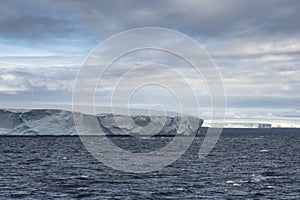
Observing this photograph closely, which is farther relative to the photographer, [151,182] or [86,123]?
[86,123]

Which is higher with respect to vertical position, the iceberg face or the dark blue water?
the iceberg face

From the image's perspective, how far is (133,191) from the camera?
33.6 m

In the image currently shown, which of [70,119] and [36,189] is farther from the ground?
[70,119]

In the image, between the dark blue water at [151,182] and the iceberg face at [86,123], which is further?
the iceberg face at [86,123]

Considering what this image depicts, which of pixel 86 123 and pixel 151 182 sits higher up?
pixel 86 123

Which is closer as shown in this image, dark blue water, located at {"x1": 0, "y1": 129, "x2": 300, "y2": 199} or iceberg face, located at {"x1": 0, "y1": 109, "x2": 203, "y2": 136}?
dark blue water, located at {"x1": 0, "y1": 129, "x2": 300, "y2": 199}

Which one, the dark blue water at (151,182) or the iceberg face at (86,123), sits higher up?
the iceberg face at (86,123)

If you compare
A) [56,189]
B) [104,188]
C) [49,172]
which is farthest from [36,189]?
[49,172]

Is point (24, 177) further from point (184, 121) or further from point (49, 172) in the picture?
point (184, 121)

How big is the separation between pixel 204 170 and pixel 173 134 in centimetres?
8780

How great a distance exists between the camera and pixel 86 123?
12456 cm

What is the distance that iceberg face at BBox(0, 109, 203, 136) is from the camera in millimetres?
116438

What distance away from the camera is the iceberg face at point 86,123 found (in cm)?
11644

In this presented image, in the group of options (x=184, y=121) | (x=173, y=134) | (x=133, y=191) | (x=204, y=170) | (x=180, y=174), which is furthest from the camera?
(x=173, y=134)
